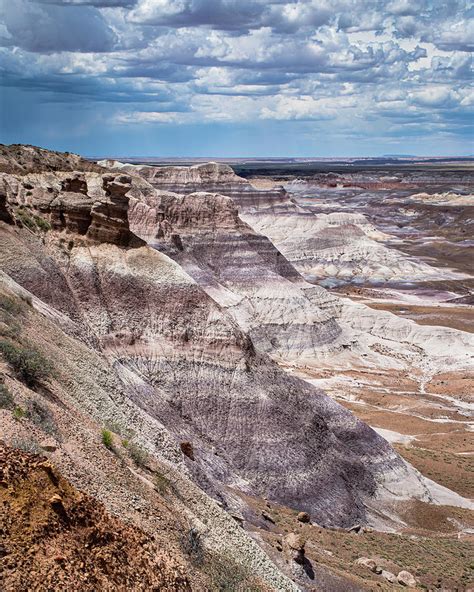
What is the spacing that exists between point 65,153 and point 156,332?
16011 millimetres

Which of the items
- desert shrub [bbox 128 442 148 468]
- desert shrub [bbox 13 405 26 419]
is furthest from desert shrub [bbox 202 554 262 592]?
desert shrub [bbox 13 405 26 419]

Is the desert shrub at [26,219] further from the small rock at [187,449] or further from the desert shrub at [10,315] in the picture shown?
the small rock at [187,449]

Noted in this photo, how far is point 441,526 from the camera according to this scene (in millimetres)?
25031

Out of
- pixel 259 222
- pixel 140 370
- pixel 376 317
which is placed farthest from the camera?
pixel 259 222

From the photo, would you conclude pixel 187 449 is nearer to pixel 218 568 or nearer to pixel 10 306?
pixel 10 306

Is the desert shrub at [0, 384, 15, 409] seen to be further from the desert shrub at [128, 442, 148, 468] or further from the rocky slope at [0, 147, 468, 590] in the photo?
the desert shrub at [128, 442, 148, 468]

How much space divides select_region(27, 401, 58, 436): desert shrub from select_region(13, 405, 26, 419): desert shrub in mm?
120

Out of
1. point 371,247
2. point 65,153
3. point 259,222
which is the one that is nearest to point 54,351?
point 65,153

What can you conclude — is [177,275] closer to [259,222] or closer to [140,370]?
[140,370]

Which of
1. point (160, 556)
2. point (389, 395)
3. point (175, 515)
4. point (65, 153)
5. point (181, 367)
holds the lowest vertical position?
point (389, 395)

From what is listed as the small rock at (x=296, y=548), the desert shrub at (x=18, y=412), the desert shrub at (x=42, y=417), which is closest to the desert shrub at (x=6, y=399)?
the desert shrub at (x=18, y=412)

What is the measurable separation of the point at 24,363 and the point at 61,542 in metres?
5.94

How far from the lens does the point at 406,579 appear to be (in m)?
18.1

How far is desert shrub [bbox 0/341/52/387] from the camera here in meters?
13.0
